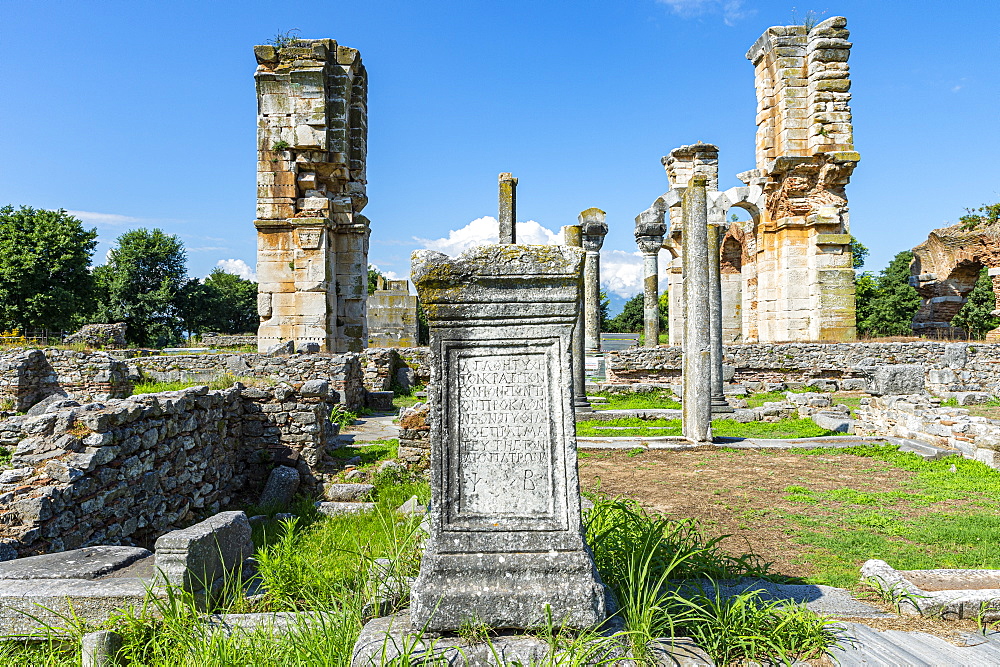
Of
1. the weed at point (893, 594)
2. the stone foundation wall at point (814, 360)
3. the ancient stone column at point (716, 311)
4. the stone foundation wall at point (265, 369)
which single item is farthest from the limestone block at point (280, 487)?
the stone foundation wall at point (814, 360)

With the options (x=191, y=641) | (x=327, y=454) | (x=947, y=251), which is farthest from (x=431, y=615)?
(x=947, y=251)

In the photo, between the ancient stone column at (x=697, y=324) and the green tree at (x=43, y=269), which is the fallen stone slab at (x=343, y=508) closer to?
the ancient stone column at (x=697, y=324)

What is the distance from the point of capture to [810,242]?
19156 mm

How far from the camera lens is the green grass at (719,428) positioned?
33.9 ft

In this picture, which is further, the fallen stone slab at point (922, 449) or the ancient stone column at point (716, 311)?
the ancient stone column at point (716, 311)

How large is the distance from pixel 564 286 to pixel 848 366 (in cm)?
1812

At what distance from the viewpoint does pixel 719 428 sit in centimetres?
1102

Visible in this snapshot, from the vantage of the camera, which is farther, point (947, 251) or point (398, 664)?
point (947, 251)

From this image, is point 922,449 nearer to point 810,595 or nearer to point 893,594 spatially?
point 893,594

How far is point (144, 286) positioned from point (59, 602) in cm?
4800

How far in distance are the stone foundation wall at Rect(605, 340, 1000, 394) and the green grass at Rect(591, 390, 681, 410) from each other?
1.93 metres

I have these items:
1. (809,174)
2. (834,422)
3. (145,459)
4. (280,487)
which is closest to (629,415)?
(834,422)

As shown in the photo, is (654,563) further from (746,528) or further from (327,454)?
(327,454)

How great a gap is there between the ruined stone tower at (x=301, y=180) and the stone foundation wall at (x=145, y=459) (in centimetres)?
701
